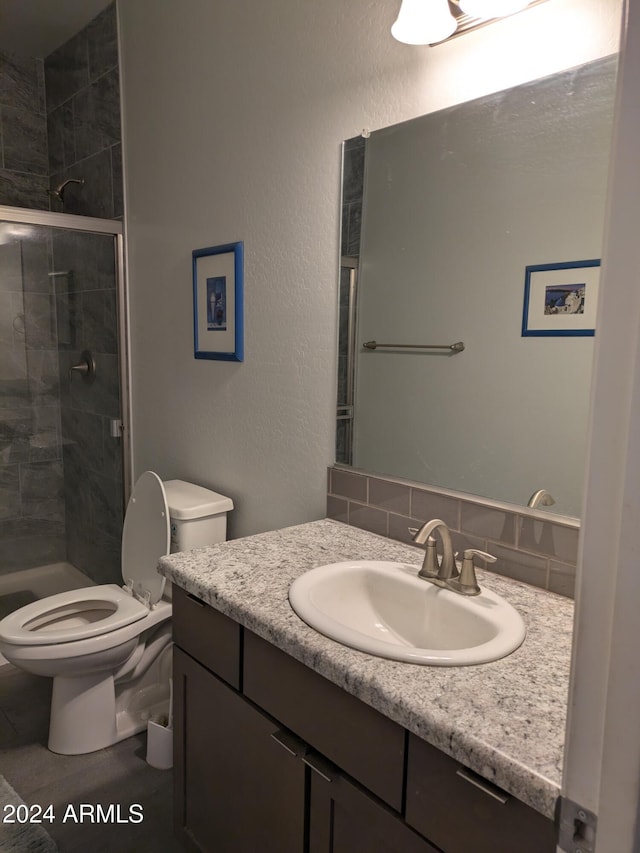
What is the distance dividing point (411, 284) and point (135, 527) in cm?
137

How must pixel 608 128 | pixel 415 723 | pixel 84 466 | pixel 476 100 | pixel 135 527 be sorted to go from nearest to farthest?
1. pixel 415 723
2. pixel 608 128
3. pixel 476 100
4. pixel 135 527
5. pixel 84 466

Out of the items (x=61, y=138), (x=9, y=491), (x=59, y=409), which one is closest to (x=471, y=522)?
(x=59, y=409)

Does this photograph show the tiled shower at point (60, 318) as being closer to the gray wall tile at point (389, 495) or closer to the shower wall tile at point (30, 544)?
the shower wall tile at point (30, 544)

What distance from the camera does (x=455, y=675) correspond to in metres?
0.96

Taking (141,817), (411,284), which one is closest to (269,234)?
(411,284)

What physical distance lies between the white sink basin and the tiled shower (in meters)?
1.85

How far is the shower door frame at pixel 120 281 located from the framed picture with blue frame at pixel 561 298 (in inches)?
78.6

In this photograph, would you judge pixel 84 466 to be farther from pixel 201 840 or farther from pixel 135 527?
pixel 201 840

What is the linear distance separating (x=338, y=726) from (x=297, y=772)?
0.57 ft

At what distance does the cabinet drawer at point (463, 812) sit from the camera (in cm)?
77

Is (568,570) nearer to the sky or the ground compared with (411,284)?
nearer to the ground

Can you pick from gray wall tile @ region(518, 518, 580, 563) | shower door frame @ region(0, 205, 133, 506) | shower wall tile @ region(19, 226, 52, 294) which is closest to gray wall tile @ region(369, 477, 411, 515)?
gray wall tile @ region(518, 518, 580, 563)

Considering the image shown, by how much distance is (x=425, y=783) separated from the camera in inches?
35.1

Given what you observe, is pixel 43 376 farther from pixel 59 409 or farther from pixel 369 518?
pixel 369 518
